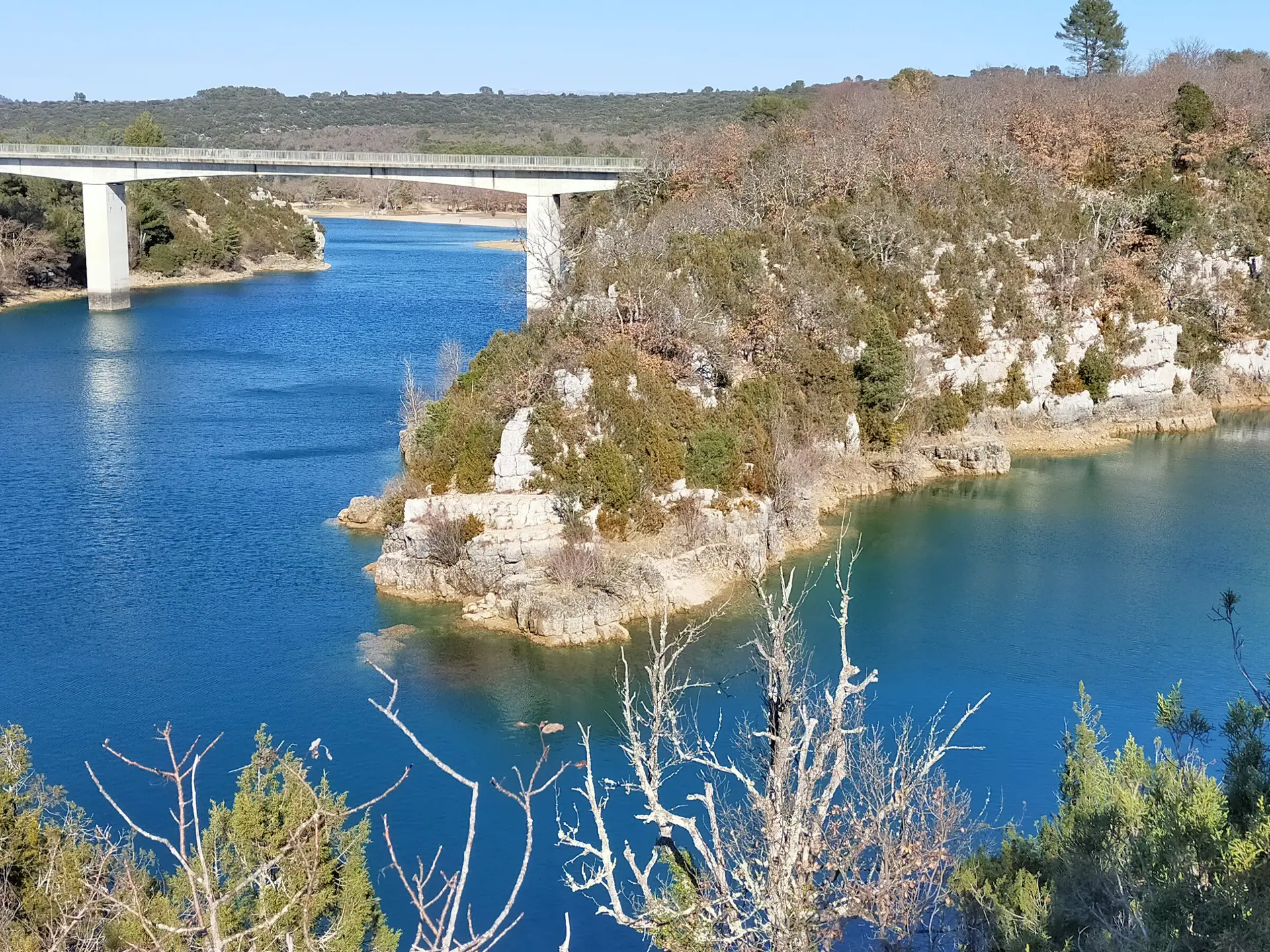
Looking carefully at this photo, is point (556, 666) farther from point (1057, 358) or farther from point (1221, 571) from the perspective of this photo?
point (1057, 358)

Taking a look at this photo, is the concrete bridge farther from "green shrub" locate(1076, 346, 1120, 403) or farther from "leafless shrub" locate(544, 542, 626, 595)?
"leafless shrub" locate(544, 542, 626, 595)

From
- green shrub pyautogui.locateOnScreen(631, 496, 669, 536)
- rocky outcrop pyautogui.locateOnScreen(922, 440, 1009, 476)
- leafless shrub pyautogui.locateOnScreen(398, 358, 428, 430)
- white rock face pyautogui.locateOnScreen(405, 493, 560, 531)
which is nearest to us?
white rock face pyautogui.locateOnScreen(405, 493, 560, 531)

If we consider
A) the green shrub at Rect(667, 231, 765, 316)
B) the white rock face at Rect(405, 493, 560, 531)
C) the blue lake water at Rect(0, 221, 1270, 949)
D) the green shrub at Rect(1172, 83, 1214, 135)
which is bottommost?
the blue lake water at Rect(0, 221, 1270, 949)

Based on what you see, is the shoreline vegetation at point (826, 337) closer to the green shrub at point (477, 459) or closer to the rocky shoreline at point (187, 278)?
the green shrub at point (477, 459)

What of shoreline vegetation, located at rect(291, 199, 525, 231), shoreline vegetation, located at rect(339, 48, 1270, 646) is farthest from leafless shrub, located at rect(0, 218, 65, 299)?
shoreline vegetation, located at rect(291, 199, 525, 231)

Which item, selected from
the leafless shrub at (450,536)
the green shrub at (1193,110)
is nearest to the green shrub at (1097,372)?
the green shrub at (1193,110)

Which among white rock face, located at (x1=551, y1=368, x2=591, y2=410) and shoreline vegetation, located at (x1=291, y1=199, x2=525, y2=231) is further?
shoreline vegetation, located at (x1=291, y1=199, x2=525, y2=231)

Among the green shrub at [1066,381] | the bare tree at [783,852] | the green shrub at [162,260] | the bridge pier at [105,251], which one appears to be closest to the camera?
the bare tree at [783,852]

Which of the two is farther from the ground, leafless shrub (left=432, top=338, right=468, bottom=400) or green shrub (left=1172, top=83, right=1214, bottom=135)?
green shrub (left=1172, top=83, right=1214, bottom=135)
